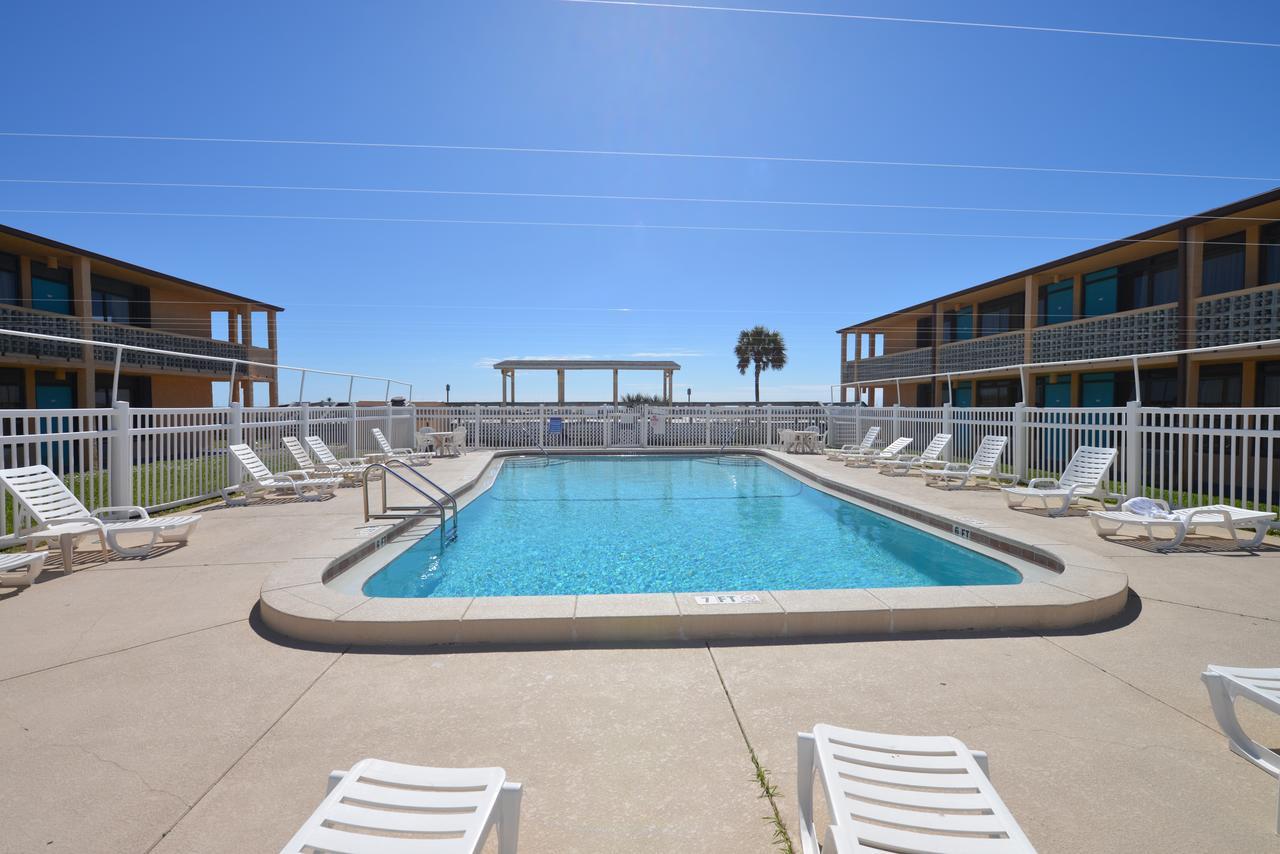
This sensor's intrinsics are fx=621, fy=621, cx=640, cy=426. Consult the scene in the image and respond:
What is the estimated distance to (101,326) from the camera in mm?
18594

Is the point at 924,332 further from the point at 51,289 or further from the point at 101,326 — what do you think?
the point at 51,289

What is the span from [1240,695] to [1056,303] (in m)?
23.6

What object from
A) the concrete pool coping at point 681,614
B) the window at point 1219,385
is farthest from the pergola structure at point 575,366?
the concrete pool coping at point 681,614

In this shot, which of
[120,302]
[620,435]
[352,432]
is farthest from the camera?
[120,302]

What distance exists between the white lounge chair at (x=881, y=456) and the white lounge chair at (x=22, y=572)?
1321cm

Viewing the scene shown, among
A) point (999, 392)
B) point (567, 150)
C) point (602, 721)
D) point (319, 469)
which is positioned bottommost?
point (602, 721)

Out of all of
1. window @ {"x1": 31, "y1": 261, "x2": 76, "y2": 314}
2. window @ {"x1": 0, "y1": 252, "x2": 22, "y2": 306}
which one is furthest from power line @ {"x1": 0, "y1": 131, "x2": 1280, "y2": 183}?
window @ {"x1": 31, "y1": 261, "x2": 76, "y2": 314}

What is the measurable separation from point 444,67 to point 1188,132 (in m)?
17.8

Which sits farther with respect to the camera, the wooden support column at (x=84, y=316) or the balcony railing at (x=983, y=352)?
the balcony railing at (x=983, y=352)

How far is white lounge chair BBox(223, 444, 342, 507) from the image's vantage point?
896cm

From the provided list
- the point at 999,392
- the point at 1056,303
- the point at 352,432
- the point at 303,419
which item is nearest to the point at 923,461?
the point at 352,432

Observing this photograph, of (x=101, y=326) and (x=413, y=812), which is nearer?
(x=413, y=812)

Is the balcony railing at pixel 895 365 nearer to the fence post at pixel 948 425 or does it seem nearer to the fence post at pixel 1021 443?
the fence post at pixel 948 425

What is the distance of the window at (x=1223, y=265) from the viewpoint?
14969 millimetres
